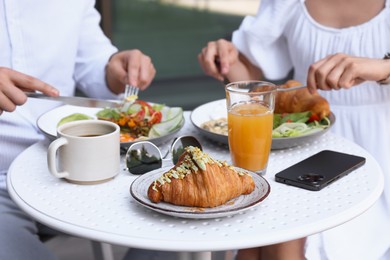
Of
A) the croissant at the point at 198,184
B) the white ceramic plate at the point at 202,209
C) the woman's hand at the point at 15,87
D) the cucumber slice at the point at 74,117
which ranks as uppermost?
the woman's hand at the point at 15,87

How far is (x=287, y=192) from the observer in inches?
48.3

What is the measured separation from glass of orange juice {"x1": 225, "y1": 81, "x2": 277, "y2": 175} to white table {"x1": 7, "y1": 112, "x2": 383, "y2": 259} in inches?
2.1

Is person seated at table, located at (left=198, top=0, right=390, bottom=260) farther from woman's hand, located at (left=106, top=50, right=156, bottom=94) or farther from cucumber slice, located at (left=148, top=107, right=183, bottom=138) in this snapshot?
cucumber slice, located at (left=148, top=107, right=183, bottom=138)

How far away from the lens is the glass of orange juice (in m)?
1.29

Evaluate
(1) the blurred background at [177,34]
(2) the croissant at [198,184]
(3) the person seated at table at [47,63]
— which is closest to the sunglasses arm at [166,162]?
(2) the croissant at [198,184]

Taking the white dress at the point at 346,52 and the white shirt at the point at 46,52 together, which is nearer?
the white dress at the point at 346,52

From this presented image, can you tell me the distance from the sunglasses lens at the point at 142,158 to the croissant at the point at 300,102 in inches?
18.9

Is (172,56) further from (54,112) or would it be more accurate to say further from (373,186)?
(373,186)

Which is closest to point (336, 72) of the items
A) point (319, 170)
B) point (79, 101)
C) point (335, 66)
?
point (335, 66)

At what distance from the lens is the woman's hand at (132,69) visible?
174 cm

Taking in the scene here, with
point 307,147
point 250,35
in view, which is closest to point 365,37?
point 250,35

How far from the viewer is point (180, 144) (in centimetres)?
140

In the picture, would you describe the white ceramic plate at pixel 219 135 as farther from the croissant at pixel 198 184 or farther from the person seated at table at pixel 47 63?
the croissant at pixel 198 184

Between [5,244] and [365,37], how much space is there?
3.85 feet
